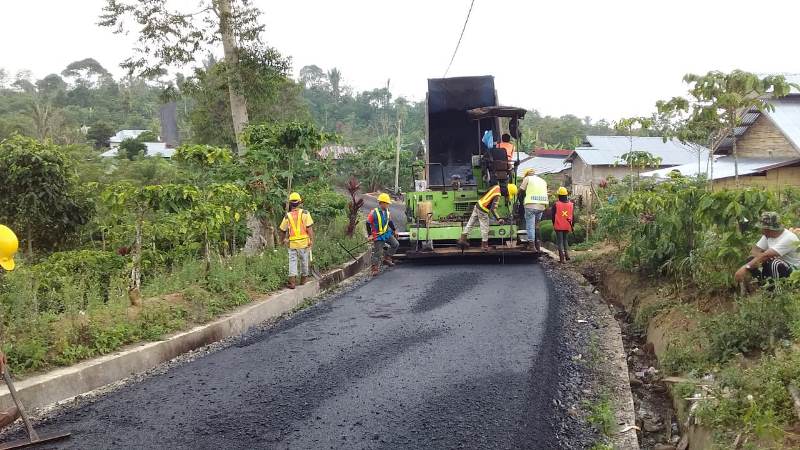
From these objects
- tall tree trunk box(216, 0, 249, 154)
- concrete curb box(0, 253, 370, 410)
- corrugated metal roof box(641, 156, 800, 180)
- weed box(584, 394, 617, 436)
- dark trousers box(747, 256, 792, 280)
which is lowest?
weed box(584, 394, 617, 436)

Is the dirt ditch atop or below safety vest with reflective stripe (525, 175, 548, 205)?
below

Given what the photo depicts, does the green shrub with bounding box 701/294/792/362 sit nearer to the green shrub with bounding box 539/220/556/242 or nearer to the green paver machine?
the green paver machine

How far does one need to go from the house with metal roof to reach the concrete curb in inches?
419

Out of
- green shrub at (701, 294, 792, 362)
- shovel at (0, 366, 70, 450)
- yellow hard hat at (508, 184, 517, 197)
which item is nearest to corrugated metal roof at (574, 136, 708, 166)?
yellow hard hat at (508, 184, 517, 197)

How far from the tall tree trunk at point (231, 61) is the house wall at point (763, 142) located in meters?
13.4

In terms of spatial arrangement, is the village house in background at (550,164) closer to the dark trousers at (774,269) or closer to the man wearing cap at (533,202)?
the man wearing cap at (533,202)

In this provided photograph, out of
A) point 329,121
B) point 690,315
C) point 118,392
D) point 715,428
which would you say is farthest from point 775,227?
point 329,121

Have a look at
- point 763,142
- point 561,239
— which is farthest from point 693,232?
point 763,142

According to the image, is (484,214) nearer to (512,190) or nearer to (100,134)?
(512,190)

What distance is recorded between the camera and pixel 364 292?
836 cm

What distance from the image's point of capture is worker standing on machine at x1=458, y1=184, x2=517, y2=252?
1002cm

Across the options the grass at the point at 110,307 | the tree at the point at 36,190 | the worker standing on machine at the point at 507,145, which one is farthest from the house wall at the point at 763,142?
the tree at the point at 36,190

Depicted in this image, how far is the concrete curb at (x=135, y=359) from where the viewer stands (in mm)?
4406

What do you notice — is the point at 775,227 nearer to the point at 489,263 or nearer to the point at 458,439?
the point at 458,439
